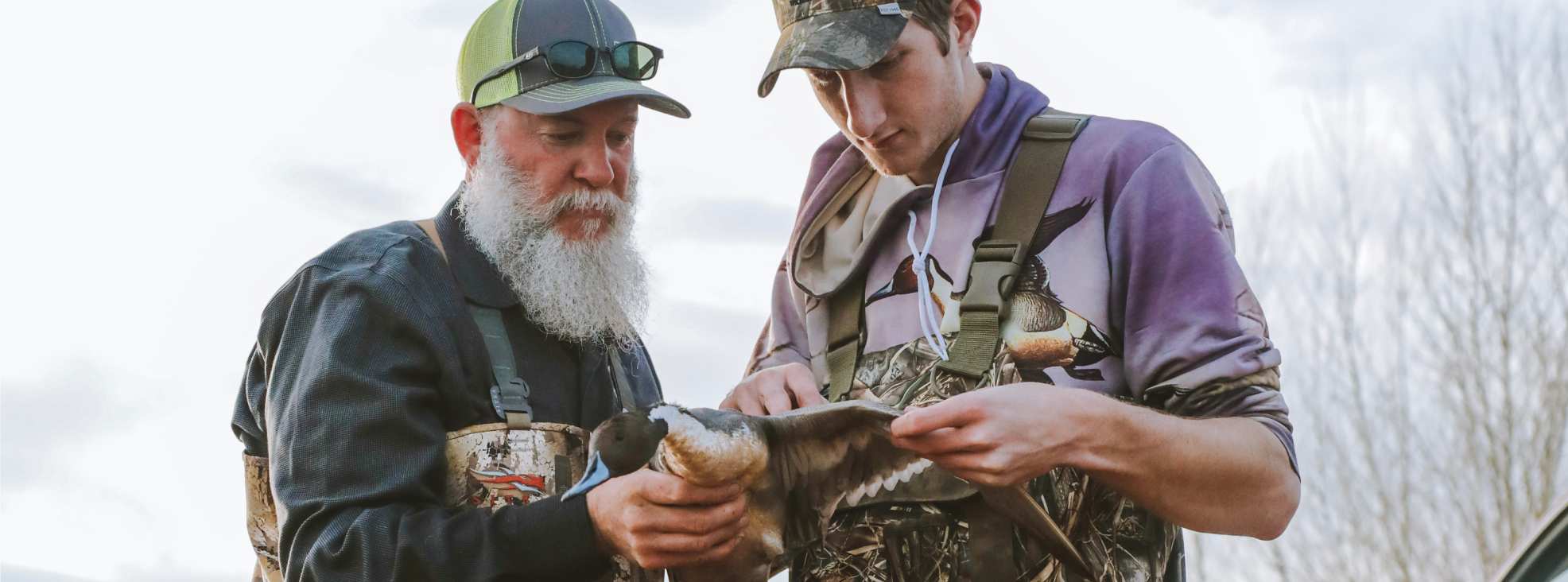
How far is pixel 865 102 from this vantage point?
360cm

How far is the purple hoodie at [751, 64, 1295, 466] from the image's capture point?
3258 millimetres

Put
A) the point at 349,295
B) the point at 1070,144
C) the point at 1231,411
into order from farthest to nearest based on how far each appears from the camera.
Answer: the point at 349,295, the point at 1070,144, the point at 1231,411

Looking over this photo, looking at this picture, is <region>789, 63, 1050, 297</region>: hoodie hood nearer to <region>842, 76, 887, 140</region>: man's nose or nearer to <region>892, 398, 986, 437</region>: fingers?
<region>842, 76, 887, 140</region>: man's nose

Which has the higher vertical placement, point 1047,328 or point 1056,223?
point 1056,223

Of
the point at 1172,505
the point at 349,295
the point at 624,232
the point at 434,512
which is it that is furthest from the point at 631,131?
the point at 1172,505

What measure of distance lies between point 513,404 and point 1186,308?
1685 mm

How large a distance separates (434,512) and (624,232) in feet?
4.16

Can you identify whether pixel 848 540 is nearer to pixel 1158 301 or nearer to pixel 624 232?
pixel 1158 301

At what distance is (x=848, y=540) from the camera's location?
3.60 m

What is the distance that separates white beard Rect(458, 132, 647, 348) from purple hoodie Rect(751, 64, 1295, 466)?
0.89 metres

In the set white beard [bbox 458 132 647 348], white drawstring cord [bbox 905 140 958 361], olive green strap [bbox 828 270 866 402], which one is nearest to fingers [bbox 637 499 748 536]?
olive green strap [bbox 828 270 866 402]

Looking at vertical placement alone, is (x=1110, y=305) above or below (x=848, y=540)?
above

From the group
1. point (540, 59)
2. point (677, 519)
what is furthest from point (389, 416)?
point (540, 59)

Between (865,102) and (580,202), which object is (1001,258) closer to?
(865,102)
